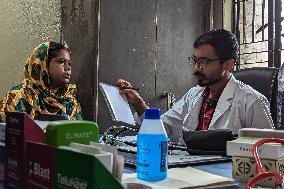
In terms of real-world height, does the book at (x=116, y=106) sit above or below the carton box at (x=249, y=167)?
above

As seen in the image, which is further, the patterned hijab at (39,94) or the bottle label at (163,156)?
the patterned hijab at (39,94)

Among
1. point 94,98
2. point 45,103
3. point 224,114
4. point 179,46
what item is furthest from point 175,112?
point 179,46

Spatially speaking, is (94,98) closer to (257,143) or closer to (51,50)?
(51,50)

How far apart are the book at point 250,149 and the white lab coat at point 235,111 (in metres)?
0.86

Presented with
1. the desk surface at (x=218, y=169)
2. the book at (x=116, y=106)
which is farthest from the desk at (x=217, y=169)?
the book at (x=116, y=106)

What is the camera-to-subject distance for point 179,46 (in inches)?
154

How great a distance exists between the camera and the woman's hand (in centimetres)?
212

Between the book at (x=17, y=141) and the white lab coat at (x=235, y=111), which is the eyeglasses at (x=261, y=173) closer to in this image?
the book at (x=17, y=141)

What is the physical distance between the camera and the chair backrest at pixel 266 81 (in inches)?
83.3

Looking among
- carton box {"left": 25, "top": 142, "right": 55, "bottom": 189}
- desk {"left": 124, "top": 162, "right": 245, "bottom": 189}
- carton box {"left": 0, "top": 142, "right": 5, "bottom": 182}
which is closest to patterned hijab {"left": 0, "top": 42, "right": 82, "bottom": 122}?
desk {"left": 124, "top": 162, "right": 245, "bottom": 189}

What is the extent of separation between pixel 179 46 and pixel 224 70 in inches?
63.6

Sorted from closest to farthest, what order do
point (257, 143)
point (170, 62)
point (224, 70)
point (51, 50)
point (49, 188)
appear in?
1. point (49, 188)
2. point (257, 143)
3. point (224, 70)
4. point (51, 50)
5. point (170, 62)

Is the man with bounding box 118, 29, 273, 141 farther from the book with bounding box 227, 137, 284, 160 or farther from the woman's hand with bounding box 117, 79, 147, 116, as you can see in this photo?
the book with bounding box 227, 137, 284, 160

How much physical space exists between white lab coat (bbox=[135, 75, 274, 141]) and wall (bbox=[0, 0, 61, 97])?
163 cm
